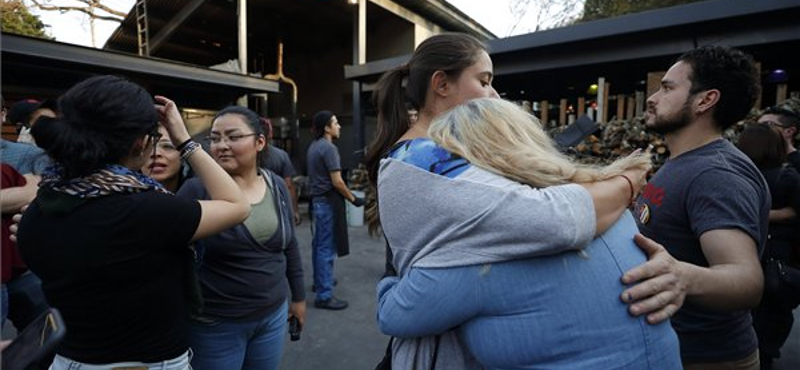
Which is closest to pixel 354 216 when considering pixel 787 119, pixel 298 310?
pixel 298 310

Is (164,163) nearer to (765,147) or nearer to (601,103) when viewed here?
(765,147)

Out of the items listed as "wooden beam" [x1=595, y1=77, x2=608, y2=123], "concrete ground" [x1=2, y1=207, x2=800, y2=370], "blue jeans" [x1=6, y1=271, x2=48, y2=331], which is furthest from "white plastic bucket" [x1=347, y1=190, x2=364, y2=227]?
"blue jeans" [x1=6, y1=271, x2=48, y2=331]

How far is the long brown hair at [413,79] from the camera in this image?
130 centimetres

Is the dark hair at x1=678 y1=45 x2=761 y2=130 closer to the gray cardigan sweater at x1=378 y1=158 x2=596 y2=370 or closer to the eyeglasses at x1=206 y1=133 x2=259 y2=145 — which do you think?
the gray cardigan sweater at x1=378 y1=158 x2=596 y2=370

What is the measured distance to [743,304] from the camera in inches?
49.1

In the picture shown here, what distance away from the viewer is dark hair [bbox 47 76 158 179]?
45.1 inches

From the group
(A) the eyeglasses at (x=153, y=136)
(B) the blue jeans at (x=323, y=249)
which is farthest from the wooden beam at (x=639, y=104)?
(A) the eyeglasses at (x=153, y=136)

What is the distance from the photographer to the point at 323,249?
4.31 metres

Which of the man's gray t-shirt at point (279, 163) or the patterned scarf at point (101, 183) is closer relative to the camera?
the patterned scarf at point (101, 183)

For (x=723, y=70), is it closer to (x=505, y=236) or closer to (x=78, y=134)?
(x=505, y=236)

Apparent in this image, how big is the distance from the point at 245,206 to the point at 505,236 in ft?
3.26

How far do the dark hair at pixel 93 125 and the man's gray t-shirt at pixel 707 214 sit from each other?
179 cm

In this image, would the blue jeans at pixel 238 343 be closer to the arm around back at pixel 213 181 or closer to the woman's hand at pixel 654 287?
the arm around back at pixel 213 181

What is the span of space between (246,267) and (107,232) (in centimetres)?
76
